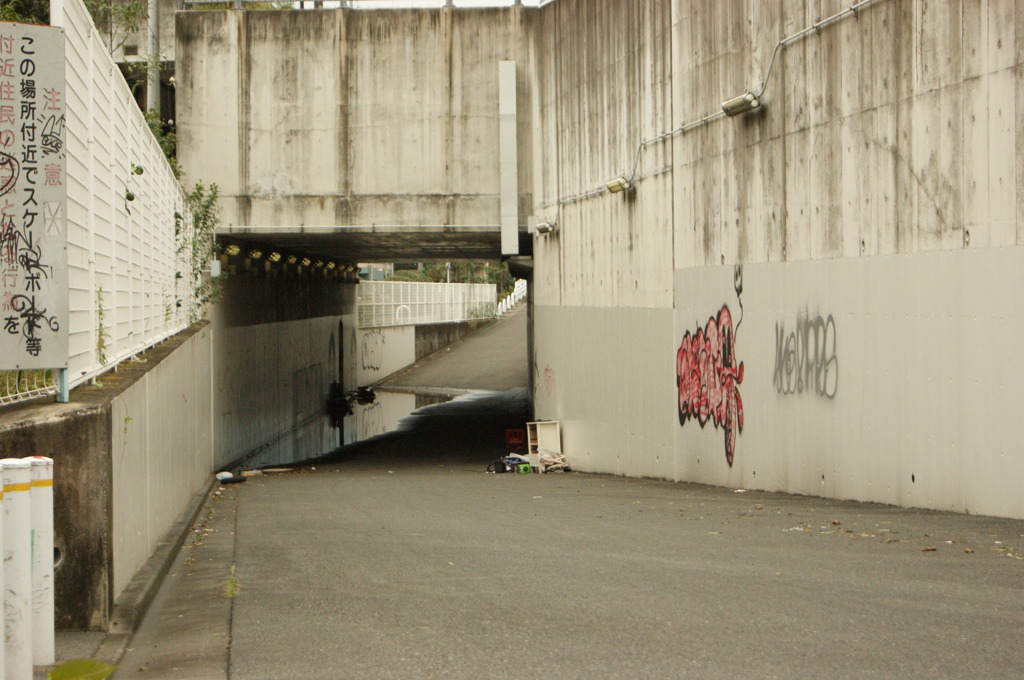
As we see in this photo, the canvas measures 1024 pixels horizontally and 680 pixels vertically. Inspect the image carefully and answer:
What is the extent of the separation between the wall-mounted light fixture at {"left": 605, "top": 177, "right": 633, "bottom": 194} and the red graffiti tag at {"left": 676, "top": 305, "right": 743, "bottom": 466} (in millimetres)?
3212

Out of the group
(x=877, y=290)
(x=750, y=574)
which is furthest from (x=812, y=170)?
(x=750, y=574)

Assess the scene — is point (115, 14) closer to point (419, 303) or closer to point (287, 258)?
point (287, 258)

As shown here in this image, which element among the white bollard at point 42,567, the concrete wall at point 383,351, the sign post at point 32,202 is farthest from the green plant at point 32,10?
the concrete wall at point 383,351

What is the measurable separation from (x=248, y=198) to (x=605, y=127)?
7514mm

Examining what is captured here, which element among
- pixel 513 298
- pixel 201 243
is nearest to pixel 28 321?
pixel 201 243

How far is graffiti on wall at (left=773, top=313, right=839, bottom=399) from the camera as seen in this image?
12.3 m

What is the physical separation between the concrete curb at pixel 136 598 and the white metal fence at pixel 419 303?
3977 cm

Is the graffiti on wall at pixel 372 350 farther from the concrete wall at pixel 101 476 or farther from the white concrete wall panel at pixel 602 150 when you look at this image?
the concrete wall at pixel 101 476

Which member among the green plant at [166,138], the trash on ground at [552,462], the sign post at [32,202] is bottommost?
the trash on ground at [552,462]

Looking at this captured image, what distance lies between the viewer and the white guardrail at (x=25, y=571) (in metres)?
5.31

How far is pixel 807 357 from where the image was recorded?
1279cm

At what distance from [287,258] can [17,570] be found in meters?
26.6

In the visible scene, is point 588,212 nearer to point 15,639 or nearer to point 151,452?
point 151,452

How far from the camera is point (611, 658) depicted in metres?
5.99
